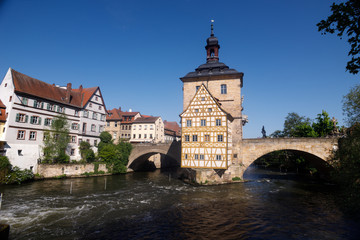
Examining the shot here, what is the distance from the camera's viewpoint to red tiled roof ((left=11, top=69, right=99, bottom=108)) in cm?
2716

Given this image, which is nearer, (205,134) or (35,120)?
(205,134)

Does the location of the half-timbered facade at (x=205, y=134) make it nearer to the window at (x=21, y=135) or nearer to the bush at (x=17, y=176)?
the bush at (x=17, y=176)

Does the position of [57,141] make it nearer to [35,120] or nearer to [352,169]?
[35,120]

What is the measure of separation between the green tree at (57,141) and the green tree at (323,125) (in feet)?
138

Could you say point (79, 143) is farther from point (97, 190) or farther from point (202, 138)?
point (202, 138)

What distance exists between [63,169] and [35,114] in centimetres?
869

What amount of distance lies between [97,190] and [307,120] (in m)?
49.8

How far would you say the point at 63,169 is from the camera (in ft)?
94.3

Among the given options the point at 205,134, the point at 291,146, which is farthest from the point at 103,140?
the point at 291,146

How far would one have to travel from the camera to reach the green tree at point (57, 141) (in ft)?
92.4

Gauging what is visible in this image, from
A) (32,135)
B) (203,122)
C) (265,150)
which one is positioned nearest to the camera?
(203,122)

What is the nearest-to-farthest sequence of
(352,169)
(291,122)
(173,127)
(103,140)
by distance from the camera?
(352,169), (103,140), (291,122), (173,127)

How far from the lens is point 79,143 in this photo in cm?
3400

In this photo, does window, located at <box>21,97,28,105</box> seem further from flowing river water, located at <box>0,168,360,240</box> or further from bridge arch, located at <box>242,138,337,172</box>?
bridge arch, located at <box>242,138,337,172</box>
